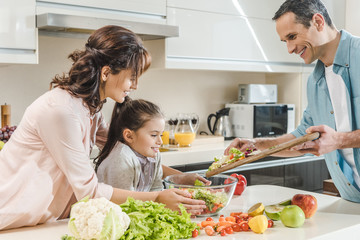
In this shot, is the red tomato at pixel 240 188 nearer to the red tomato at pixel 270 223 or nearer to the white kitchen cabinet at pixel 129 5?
the red tomato at pixel 270 223

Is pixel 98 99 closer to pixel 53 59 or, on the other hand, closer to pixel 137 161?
pixel 137 161

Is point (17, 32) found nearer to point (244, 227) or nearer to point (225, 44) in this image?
point (225, 44)

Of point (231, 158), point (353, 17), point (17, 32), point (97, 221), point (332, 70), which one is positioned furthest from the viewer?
point (353, 17)

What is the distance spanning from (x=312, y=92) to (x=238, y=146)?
0.45 meters

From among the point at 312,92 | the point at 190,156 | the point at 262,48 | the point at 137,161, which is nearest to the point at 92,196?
the point at 137,161

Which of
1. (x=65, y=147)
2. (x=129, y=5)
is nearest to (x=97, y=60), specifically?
(x=65, y=147)

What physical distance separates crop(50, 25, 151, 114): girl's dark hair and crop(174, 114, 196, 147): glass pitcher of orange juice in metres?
2.00

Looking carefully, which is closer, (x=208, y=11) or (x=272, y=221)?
(x=272, y=221)

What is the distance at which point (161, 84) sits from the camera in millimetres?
3963

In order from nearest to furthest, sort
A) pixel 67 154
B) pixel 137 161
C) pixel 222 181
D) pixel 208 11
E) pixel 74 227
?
pixel 74 227 → pixel 67 154 → pixel 222 181 → pixel 137 161 → pixel 208 11

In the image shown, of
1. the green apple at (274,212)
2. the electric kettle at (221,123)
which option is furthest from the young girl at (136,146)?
the electric kettle at (221,123)

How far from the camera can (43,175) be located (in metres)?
1.47

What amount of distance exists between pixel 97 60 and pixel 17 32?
1.46 meters

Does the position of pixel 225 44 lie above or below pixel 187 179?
above
